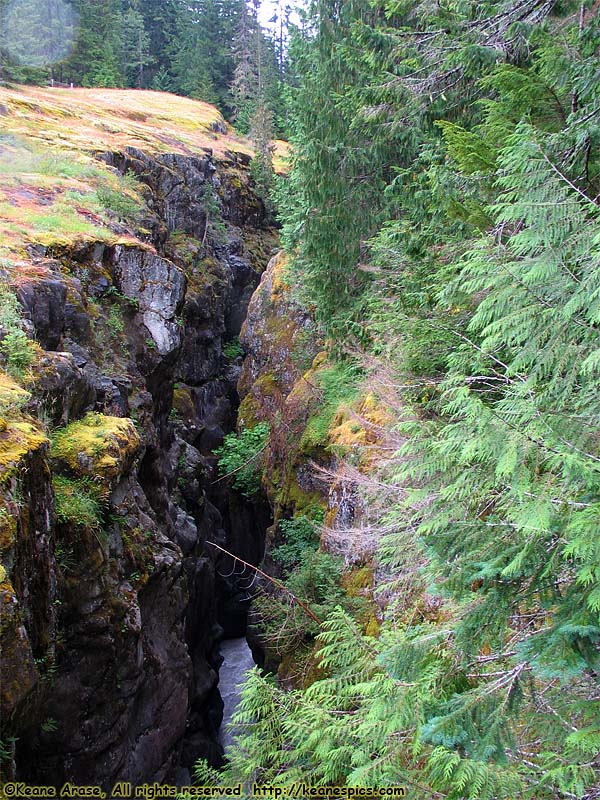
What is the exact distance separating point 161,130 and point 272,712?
27.7 meters

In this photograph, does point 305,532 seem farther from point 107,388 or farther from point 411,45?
point 411,45

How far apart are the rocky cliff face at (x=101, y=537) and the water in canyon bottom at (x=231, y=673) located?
1223 mm

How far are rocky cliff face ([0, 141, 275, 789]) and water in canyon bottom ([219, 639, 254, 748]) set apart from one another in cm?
122

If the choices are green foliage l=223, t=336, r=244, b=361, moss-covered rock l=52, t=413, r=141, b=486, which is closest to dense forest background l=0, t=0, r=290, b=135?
green foliage l=223, t=336, r=244, b=361

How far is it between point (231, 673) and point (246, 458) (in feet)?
23.6

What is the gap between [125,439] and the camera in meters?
8.60

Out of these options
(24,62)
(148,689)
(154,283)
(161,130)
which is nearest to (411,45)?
(154,283)

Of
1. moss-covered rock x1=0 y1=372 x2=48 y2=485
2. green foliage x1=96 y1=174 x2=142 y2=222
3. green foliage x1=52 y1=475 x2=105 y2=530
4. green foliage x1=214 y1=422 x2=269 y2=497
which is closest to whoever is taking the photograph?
moss-covered rock x1=0 y1=372 x2=48 y2=485

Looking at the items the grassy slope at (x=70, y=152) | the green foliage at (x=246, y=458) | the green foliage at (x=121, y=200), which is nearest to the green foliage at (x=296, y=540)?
the green foliage at (x=246, y=458)

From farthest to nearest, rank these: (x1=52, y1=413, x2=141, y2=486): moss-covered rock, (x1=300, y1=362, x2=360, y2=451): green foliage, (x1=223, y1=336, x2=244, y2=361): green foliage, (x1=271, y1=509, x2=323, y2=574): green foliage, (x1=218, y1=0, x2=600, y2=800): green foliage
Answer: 1. (x1=223, y1=336, x2=244, y2=361): green foliage
2. (x1=300, y1=362, x2=360, y2=451): green foliage
3. (x1=271, y1=509, x2=323, y2=574): green foliage
4. (x1=52, y1=413, x2=141, y2=486): moss-covered rock
5. (x1=218, y1=0, x2=600, y2=800): green foliage

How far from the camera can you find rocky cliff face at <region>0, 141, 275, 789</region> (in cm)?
595

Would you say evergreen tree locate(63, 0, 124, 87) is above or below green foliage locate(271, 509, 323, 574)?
→ above

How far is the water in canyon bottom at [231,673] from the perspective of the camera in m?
15.5

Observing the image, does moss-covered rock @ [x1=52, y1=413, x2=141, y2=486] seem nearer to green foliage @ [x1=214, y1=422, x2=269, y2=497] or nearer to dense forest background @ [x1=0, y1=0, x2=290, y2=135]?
green foliage @ [x1=214, y1=422, x2=269, y2=497]
